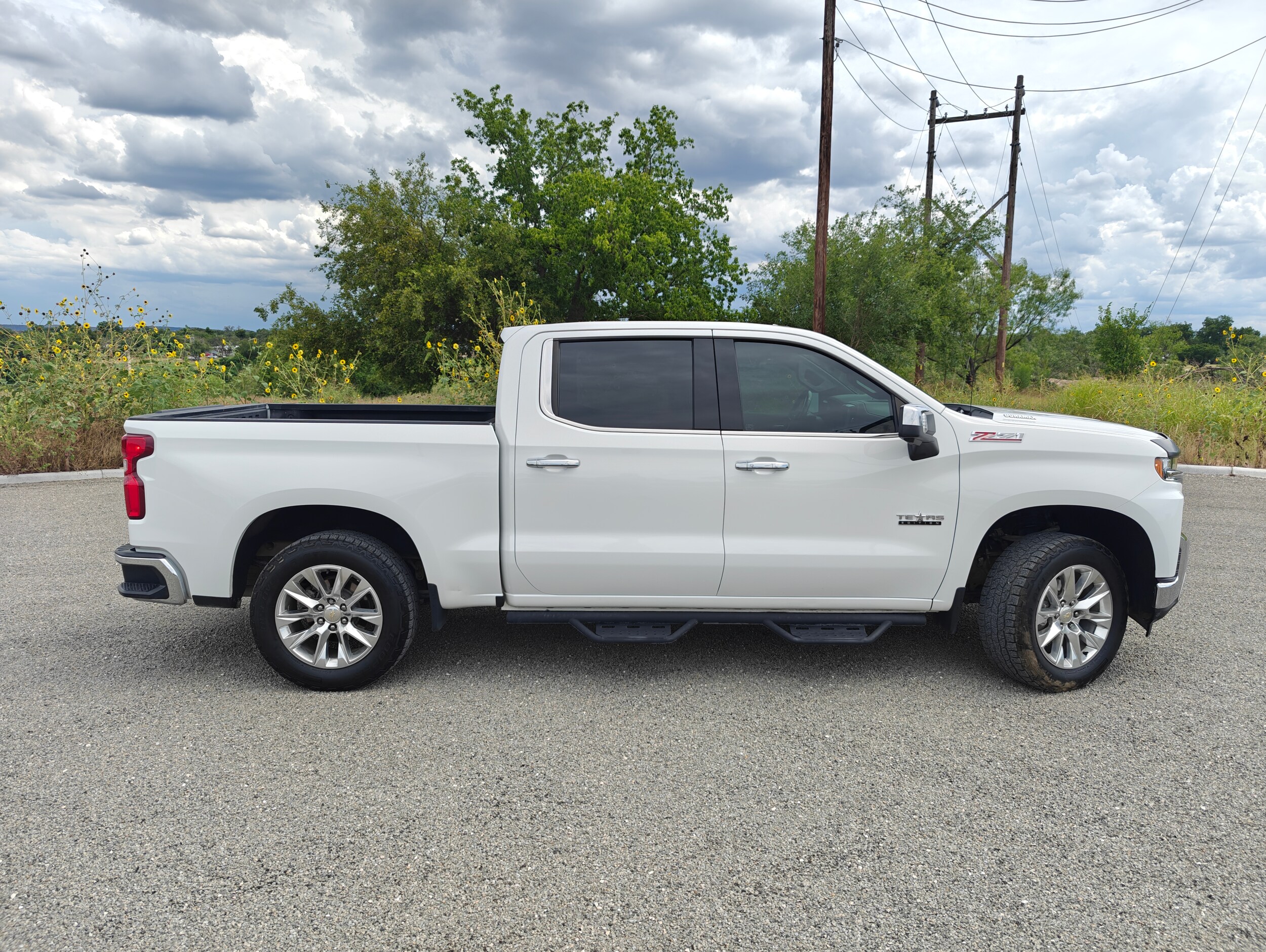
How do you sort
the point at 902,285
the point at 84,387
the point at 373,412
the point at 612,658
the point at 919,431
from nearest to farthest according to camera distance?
the point at 919,431, the point at 612,658, the point at 373,412, the point at 84,387, the point at 902,285

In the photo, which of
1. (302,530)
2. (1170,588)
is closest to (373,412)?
(302,530)

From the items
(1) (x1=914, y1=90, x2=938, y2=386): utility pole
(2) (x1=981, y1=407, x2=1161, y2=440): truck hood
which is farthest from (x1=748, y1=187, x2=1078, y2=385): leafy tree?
(2) (x1=981, y1=407, x2=1161, y2=440): truck hood

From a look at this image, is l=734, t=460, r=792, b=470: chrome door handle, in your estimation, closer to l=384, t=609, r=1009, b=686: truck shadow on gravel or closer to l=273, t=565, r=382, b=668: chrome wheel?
l=384, t=609, r=1009, b=686: truck shadow on gravel

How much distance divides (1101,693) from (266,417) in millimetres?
5066

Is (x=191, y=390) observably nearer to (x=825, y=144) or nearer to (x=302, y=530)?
(x=302, y=530)

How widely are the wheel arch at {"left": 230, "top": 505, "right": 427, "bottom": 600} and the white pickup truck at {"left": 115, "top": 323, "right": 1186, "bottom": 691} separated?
0.02 meters

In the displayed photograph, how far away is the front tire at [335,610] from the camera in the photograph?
13.4 ft

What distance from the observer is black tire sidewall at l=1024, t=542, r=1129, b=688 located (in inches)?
163

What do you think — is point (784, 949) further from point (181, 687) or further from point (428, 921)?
point (181, 687)

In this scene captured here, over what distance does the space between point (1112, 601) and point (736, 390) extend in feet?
7.40

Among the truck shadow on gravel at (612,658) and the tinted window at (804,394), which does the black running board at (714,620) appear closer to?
the truck shadow on gravel at (612,658)

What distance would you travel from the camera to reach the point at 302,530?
445 cm

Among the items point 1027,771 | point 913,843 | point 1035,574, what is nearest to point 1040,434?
point 1035,574

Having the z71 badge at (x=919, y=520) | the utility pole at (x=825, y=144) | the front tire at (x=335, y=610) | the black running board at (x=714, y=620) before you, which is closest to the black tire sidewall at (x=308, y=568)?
the front tire at (x=335, y=610)
